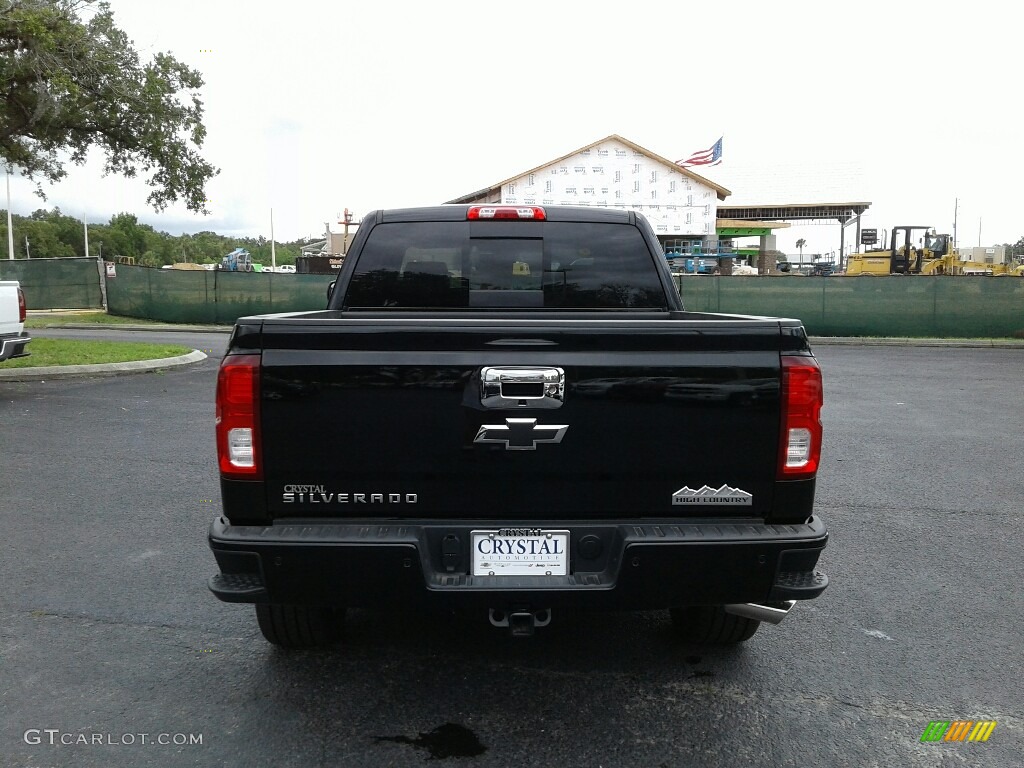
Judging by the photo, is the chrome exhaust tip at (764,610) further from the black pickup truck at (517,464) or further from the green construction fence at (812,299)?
the green construction fence at (812,299)

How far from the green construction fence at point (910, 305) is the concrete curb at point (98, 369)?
13.8m

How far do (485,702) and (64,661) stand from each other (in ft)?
5.94

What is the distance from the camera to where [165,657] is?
3555 millimetres

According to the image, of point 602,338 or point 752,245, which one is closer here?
point 602,338

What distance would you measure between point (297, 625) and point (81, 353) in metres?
12.8

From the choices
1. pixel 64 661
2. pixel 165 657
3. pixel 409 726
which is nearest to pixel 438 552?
pixel 409 726

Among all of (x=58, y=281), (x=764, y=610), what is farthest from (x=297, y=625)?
(x=58, y=281)

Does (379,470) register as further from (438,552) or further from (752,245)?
(752,245)

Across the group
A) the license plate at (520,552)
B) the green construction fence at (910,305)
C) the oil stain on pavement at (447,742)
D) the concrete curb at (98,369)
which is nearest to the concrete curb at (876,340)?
the green construction fence at (910,305)

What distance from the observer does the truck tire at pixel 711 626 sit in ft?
11.7

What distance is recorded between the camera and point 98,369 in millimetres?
12891

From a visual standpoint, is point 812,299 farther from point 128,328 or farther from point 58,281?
point 58,281

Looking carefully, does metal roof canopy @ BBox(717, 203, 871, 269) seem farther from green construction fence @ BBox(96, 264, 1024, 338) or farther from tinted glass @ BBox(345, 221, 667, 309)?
tinted glass @ BBox(345, 221, 667, 309)

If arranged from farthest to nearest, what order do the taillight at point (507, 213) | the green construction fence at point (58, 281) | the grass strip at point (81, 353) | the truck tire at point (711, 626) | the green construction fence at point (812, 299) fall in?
1. the green construction fence at point (58, 281)
2. the green construction fence at point (812, 299)
3. the grass strip at point (81, 353)
4. the taillight at point (507, 213)
5. the truck tire at point (711, 626)
